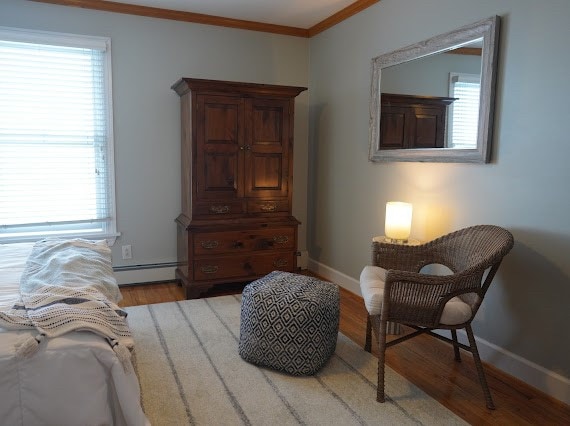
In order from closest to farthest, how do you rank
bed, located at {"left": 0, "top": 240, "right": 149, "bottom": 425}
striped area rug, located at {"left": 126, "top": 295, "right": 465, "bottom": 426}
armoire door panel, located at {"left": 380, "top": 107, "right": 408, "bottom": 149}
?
1. bed, located at {"left": 0, "top": 240, "right": 149, "bottom": 425}
2. striped area rug, located at {"left": 126, "top": 295, "right": 465, "bottom": 426}
3. armoire door panel, located at {"left": 380, "top": 107, "right": 408, "bottom": 149}

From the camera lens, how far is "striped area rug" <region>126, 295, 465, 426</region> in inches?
79.0

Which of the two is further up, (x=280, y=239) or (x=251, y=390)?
(x=280, y=239)

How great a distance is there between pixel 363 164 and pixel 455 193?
3.32ft

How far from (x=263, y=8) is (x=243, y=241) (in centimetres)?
193

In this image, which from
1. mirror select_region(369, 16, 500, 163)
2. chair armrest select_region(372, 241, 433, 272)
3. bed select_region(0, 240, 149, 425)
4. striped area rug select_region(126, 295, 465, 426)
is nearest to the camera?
bed select_region(0, 240, 149, 425)

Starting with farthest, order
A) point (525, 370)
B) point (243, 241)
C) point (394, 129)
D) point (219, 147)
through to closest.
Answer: point (243, 241) → point (219, 147) → point (394, 129) → point (525, 370)

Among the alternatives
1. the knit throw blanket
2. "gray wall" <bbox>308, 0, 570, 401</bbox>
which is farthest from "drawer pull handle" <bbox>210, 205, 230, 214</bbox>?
the knit throw blanket

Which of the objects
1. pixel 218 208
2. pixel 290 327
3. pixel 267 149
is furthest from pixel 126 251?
pixel 290 327

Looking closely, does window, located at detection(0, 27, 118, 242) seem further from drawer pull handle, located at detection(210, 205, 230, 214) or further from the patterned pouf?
the patterned pouf

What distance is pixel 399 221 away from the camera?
2895 mm

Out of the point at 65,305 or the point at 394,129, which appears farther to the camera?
the point at 394,129

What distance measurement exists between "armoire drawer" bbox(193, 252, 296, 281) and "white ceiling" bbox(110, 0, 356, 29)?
6.64ft

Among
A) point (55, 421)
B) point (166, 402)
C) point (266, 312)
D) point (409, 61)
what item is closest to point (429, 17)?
point (409, 61)

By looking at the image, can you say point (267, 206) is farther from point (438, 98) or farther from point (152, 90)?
point (438, 98)
